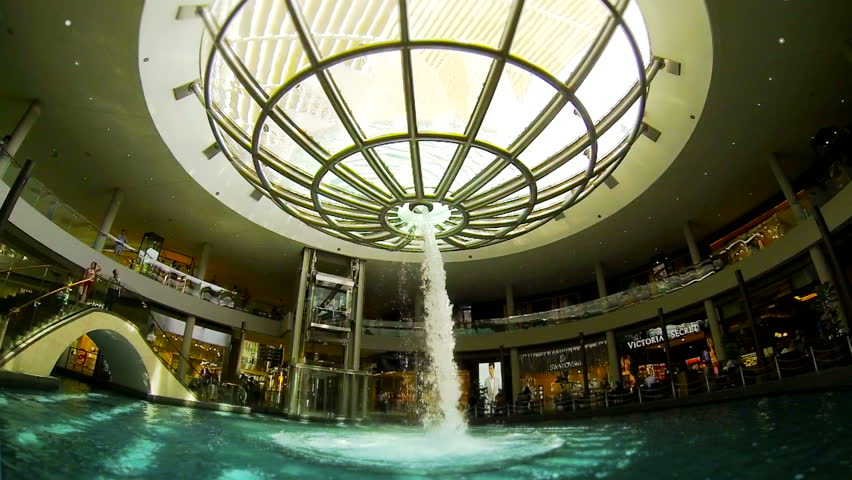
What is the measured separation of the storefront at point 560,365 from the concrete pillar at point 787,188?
1042 centimetres

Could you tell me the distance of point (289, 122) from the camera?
8.73m

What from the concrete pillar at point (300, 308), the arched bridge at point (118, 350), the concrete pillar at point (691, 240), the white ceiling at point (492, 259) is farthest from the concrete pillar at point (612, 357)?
the arched bridge at point (118, 350)

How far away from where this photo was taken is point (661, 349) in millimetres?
23047

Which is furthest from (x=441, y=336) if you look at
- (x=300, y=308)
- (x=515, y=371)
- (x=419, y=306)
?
(x=419, y=306)

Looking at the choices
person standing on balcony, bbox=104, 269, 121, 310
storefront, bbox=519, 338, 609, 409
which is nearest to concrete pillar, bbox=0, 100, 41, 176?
person standing on balcony, bbox=104, 269, 121, 310

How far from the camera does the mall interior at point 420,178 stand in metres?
9.02

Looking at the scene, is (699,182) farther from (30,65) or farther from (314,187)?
(30,65)

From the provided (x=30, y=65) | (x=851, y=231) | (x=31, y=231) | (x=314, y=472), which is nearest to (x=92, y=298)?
(x=31, y=231)

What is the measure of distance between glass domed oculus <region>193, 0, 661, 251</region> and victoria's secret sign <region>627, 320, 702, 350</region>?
44.1 feet

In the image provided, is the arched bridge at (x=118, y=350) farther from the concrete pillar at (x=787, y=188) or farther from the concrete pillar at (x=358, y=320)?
the concrete pillar at (x=787, y=188)

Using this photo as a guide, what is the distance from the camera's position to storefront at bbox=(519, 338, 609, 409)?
77.2 feet

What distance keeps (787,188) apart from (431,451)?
14388 millimetres

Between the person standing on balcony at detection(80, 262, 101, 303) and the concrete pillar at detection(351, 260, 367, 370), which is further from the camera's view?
the concrete pillar at detection(351, 260, 367, 370)

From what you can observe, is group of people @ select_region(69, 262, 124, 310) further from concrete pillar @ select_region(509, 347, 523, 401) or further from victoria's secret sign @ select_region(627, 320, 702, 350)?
victoria's secret sign @ select_region(627, 320, 702, 350)
